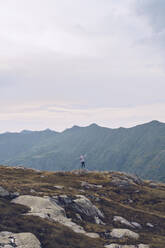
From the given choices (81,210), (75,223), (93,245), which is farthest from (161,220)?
(93,245)

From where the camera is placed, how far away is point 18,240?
2439 cm

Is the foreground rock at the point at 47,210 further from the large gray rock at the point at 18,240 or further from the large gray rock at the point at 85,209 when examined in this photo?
the large gray rock at the point at 18,240

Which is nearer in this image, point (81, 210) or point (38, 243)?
point (38, 243)

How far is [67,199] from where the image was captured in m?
42.8

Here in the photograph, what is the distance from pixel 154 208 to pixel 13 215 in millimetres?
40848

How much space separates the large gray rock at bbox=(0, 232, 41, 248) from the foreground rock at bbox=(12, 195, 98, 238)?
691 cm

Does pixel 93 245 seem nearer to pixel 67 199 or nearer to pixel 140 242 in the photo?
pixel 140 242

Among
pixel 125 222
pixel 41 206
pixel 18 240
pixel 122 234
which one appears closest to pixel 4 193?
pixel 41 206

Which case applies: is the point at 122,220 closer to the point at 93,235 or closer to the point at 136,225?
the point at 136,225

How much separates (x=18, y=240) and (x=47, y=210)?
10.8 m

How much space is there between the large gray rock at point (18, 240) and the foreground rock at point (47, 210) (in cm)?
691

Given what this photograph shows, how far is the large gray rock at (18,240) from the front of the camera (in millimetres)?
23397

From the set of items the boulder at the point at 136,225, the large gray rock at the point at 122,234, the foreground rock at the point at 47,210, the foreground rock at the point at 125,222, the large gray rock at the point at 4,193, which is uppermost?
the large gray rock at the point at 4,193

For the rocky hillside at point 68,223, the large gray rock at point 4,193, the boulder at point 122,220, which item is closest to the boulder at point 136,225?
the rocky hillside at point 68,223
